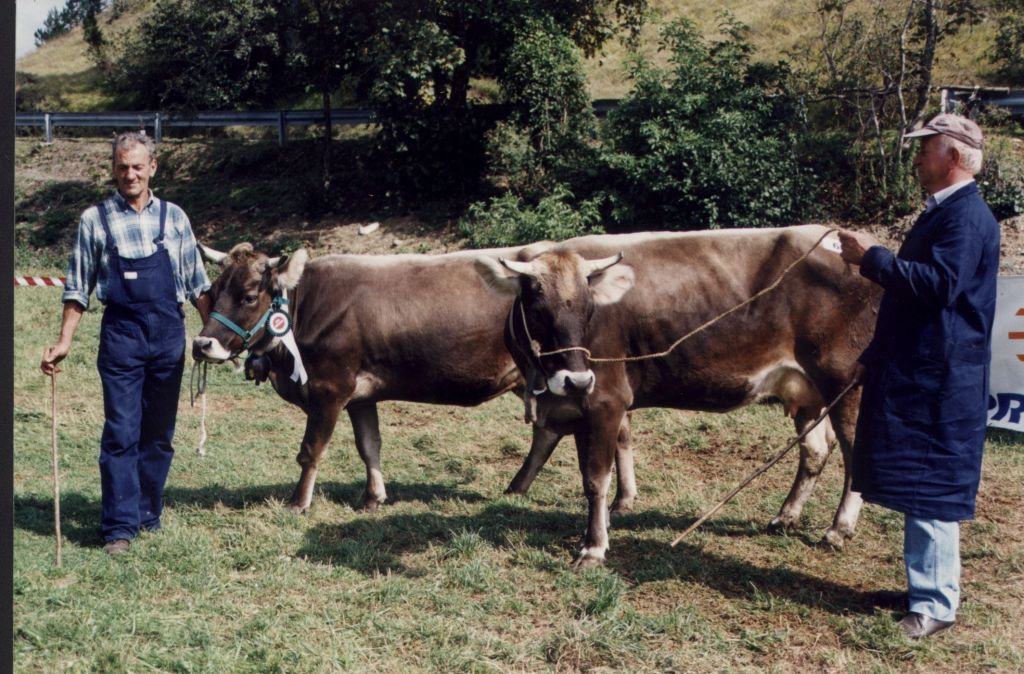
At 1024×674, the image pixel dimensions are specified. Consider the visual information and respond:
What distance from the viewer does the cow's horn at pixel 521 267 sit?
16.6 feet

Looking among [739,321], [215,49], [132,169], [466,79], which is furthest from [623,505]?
[215,49]

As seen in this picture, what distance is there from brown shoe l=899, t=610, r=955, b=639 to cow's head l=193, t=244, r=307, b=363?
4.25 meters

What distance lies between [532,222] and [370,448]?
→ 893cm

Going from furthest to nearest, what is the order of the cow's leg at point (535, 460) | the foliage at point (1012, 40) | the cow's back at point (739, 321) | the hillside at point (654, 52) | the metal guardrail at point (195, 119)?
the metal guardrail at point (195, 119)
the hillside at point (654, 52)
the foliage at point (1012, 40)
the cow's leg at point (535, 460)
the cow's back at point (739, 321)

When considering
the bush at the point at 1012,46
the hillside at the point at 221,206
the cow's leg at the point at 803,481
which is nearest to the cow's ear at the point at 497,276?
the cow's leg at the point at 803,481

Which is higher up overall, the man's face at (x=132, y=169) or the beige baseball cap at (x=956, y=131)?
the beige baseball cap at (x=956, y=131)

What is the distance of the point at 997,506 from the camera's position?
21.4ft

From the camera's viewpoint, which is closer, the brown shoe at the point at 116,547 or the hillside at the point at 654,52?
the brown shoe at the point at 116,547

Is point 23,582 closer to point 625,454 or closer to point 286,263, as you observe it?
point 286,263

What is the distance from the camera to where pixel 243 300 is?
6.35m

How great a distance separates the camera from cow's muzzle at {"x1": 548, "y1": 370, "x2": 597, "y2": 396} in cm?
493

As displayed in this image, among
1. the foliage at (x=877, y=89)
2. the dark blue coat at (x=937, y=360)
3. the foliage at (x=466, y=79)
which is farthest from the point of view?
the foliage at (x=466, y=79)

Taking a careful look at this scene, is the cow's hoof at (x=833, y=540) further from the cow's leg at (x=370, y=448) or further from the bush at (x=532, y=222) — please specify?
the bush at (x=532, y=222)

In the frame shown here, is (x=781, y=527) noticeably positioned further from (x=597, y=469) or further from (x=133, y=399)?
(x=133, y=399)
